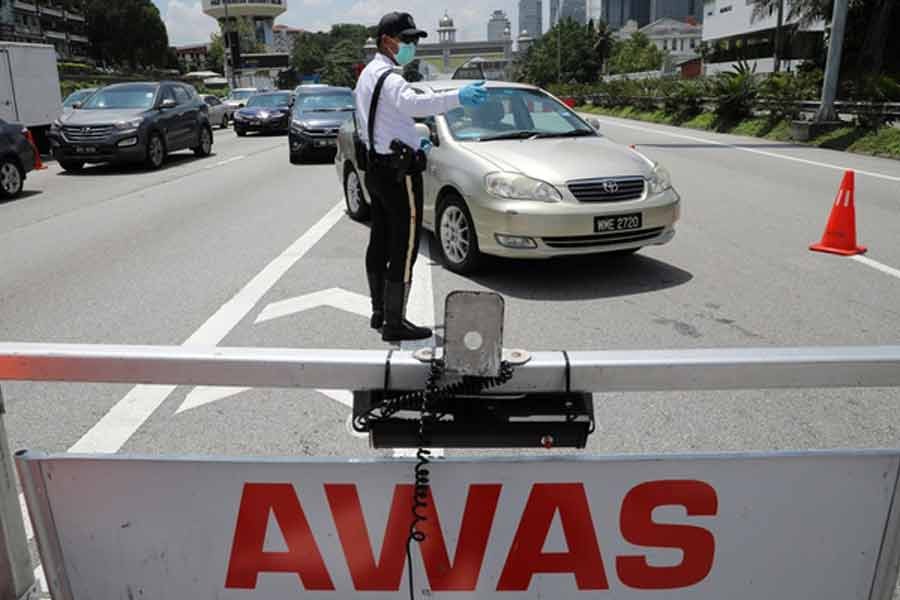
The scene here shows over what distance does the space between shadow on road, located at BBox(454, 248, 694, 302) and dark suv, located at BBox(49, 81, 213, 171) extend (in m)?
11.5

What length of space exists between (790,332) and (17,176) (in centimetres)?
1263

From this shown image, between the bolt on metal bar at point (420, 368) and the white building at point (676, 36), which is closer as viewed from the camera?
the bolt on metal bar at point (420, 368)

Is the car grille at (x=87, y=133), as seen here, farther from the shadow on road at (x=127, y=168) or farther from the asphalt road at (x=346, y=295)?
the asphalt road at (x=346, y=295)

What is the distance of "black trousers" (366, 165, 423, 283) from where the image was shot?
505cm

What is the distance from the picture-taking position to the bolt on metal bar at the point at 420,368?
64.1 inches

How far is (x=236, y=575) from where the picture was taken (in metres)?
1.86

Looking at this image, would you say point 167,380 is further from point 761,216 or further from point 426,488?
point 761,216

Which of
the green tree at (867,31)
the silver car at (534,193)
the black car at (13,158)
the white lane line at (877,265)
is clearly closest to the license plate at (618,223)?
the silver car at (534,193)

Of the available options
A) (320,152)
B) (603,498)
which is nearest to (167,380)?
(603,498)

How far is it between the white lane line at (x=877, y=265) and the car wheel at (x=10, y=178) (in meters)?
12.5

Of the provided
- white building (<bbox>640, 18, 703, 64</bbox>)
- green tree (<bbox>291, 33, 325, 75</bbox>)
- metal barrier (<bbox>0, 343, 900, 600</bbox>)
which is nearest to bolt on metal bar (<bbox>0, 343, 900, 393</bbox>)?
metal barrier (<bbox>0, 343, 900, 600</bbox>)

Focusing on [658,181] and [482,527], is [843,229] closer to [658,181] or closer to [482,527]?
[658,181]


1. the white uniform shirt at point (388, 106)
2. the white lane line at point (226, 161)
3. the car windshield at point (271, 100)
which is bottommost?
the white lane line at point (226, 161)

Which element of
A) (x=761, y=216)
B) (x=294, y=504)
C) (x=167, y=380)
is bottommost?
(x=761, y=216)
